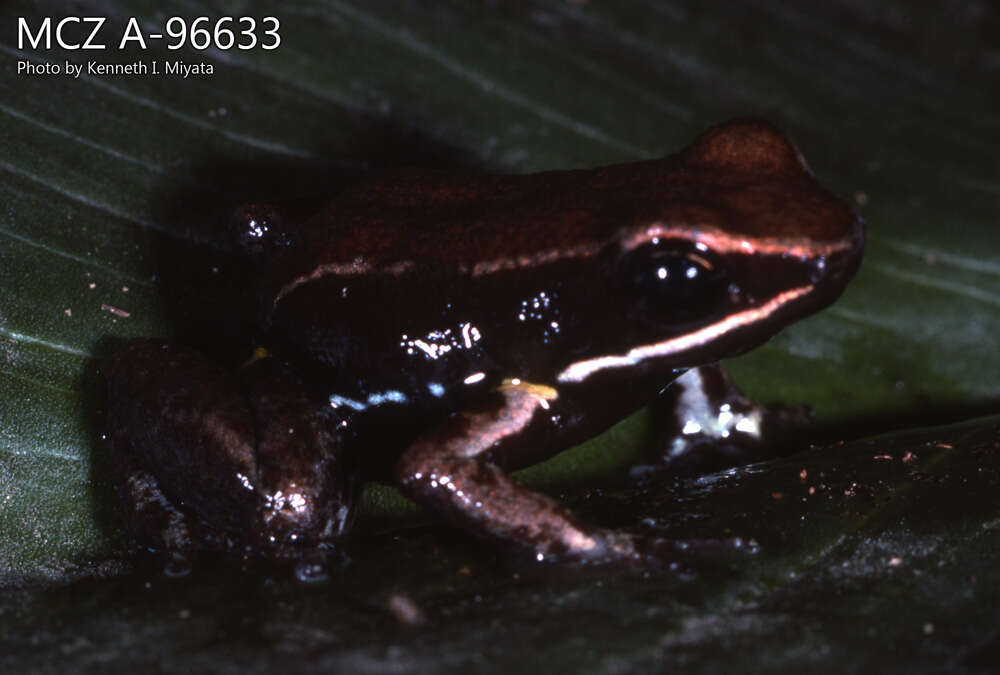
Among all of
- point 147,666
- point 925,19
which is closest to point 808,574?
point 147,666

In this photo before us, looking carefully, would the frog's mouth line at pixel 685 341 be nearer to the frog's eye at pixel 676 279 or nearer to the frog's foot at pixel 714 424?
the frog's eye at pixel 676 279

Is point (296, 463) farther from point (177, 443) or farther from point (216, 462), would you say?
point (177, 443)

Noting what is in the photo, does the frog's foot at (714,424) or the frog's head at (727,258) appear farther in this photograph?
the frog's foot at (714,424)

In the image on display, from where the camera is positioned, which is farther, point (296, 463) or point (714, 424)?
point (714, 424)

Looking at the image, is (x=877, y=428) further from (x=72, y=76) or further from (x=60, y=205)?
(x=72, y=76)

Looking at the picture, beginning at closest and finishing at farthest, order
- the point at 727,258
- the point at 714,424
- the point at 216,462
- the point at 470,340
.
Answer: the point at 727,258
the point at 216,462
the point at 470,340
the point at 714,424

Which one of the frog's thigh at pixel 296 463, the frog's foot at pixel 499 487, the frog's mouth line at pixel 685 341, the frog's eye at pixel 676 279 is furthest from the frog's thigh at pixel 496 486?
the frog's eye at pixel 676 279

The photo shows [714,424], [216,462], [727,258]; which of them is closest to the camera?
[727,258]

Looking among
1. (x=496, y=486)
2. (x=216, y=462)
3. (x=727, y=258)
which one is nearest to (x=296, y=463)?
(x=216, y=462)
